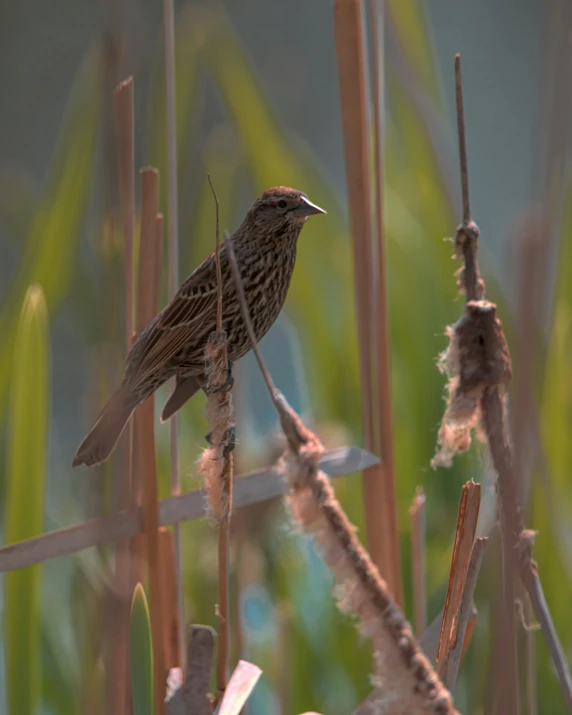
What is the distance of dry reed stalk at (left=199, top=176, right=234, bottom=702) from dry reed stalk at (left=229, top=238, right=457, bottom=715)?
26cm

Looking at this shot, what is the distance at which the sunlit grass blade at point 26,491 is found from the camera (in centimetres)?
104

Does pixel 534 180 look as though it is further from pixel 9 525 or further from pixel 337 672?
pixel 337 672

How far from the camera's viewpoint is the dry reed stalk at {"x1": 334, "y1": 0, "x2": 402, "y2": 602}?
3.25 feet

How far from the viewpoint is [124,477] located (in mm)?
910

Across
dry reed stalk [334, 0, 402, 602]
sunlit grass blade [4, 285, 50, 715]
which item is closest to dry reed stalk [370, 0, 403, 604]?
dry reed stalk [334, 0, 402, 602]

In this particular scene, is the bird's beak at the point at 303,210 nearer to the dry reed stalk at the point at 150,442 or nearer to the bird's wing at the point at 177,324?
the bird's wing at the point at 177,324

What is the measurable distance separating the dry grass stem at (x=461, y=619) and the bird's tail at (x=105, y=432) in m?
0.45

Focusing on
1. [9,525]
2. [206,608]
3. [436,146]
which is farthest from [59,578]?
[436,146]

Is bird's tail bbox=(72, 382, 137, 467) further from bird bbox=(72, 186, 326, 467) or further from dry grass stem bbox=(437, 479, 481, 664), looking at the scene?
dry grass stem bbox=(437, 479, 481, 664)

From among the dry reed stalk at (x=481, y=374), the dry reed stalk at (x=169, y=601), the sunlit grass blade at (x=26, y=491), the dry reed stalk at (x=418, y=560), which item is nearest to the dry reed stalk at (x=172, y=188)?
the dry reed stalk at (x=169, y=601)

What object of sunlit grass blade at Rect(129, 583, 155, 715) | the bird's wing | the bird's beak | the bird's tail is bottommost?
sunlit grass blade at Rect(129, 583, 155, 715)

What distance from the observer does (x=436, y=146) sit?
1.12 metres

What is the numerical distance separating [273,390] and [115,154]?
377 millimetres

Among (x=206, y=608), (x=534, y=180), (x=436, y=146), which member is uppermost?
(x=436, y=146)
